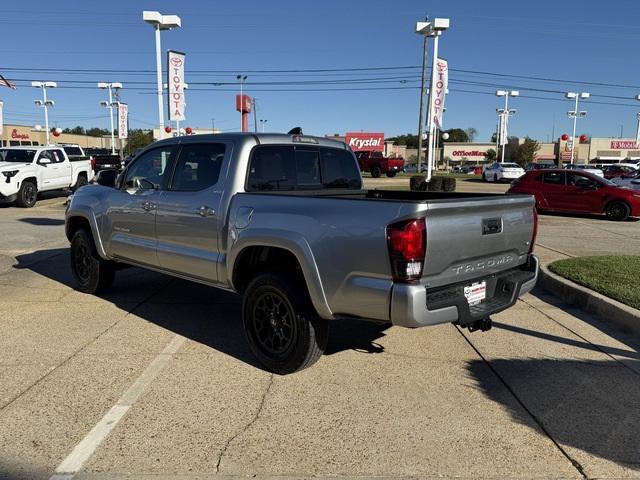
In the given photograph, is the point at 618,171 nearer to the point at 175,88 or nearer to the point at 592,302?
the point at 175,88

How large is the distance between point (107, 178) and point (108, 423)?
144 inches

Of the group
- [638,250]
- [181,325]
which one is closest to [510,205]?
[181,325]

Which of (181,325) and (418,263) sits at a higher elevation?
(418,263)

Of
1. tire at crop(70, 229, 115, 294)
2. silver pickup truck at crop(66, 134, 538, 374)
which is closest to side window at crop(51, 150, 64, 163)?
tire at crop(70, 229, 115, 294)

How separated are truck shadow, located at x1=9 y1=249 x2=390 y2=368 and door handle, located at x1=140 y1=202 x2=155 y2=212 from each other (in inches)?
49.0

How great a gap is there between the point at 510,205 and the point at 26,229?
39.9ft

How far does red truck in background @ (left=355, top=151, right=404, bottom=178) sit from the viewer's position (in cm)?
3808

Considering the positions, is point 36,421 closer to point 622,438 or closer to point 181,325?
point 181,325

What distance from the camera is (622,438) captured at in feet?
11.0

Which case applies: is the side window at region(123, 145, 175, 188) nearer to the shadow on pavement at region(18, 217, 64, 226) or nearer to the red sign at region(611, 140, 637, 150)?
the shadow on pavement at region(18, 217, 64, 226)

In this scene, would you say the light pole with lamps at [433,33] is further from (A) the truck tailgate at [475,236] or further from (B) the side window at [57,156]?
(A) the truck tailgate at [475,236]

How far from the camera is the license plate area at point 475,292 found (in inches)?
152

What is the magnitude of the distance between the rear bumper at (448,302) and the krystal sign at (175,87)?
573 inches

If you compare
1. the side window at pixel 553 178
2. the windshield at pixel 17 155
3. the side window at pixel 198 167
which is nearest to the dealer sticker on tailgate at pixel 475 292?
the side window at pixel 198 167
